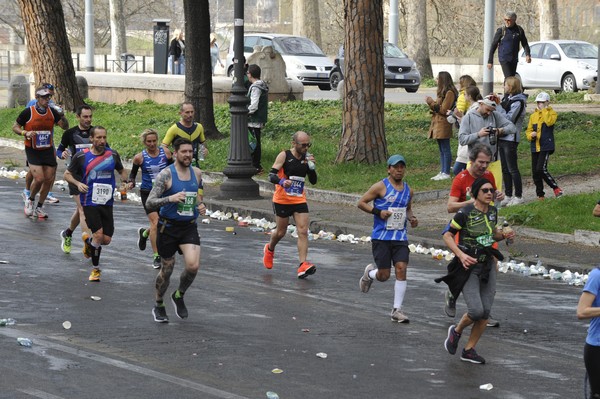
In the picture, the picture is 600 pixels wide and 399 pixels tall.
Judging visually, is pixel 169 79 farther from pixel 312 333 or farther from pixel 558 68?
pixel 312 333

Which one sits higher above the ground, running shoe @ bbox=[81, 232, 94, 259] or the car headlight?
the car headlight

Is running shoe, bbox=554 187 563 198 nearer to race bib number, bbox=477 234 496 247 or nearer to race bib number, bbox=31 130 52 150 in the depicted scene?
race bib number, bbox=31 130 52 150

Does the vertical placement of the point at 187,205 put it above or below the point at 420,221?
above

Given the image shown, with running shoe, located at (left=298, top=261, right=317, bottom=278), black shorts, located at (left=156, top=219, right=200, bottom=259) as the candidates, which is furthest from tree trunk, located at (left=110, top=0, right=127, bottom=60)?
black shorts, located at (left=156, top=219, right=200, bottom=259)

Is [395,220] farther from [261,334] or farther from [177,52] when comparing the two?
[177,52]

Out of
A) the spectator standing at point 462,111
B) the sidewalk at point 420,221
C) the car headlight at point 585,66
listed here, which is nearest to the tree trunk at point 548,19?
the car headlight at point 585,66

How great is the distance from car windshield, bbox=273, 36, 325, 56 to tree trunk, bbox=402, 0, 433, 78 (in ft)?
22.3

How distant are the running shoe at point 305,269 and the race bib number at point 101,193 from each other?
2200 millimetres

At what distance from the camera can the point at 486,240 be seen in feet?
32.5

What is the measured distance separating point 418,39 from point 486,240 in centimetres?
3739

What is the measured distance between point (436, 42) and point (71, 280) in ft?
173

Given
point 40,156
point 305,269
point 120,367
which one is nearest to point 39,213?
point 40,156

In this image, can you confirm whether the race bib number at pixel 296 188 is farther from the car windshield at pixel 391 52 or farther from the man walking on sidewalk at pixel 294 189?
the car windshield at pixel 391 52

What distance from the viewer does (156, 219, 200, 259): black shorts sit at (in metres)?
11.1
